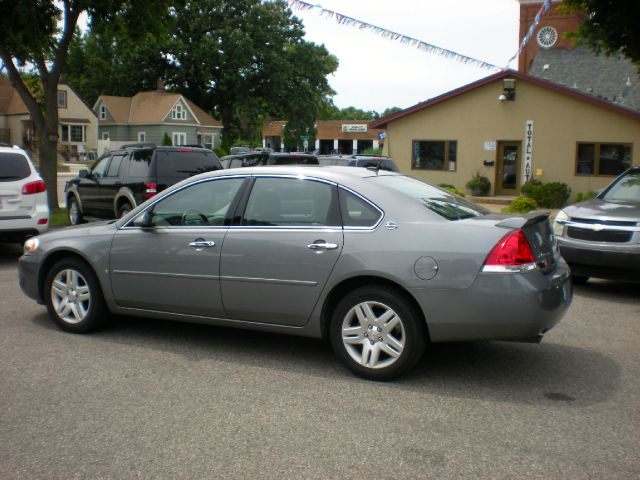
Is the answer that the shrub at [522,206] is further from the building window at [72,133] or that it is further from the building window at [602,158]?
the building window at [72,133]

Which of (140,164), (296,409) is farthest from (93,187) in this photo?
(296,409)

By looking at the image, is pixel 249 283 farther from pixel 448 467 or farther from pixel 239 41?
pixel 239 41

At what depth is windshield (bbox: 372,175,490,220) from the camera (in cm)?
538

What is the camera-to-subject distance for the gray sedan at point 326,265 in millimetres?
4914

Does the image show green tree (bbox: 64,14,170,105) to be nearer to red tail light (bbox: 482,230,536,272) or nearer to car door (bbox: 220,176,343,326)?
car door (bbox: 220,176,343,326)

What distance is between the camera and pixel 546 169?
26.3m

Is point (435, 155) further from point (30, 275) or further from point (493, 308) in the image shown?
point (493, 308)

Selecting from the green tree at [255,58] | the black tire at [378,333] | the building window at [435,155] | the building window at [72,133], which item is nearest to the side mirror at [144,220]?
the black tire at [378,333]

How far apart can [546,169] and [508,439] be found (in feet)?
77.8

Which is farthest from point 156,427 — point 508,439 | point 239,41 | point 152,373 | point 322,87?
point 322,87

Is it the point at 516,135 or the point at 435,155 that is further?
the point at 435,155

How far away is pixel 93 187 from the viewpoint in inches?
582

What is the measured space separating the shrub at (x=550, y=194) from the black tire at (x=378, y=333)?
20832 millimetres

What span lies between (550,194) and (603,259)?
55.7 feet
